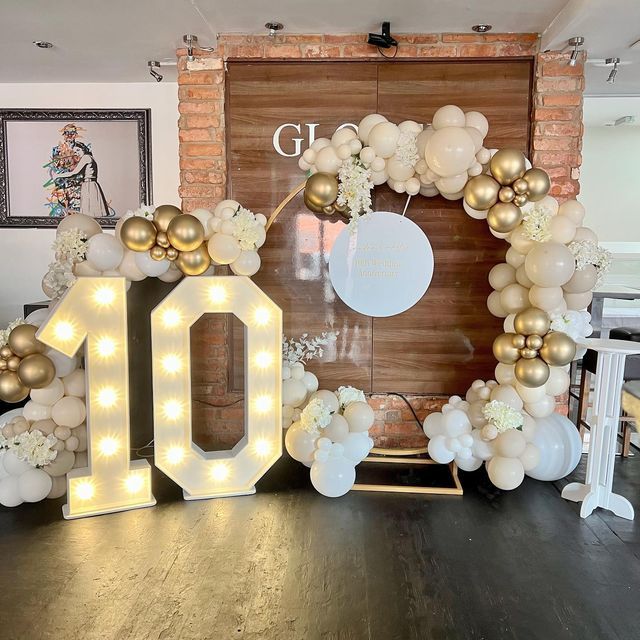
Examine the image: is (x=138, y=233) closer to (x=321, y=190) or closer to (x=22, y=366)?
(x=22, y=366)

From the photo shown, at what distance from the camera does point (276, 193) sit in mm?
3396

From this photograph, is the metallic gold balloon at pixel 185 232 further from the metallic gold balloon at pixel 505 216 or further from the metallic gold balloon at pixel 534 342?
the metallic gold balloon at pixel 534 342

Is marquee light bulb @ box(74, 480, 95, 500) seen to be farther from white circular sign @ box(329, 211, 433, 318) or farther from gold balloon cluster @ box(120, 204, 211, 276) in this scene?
white circular sign @ box(329, 211, 433, 318)

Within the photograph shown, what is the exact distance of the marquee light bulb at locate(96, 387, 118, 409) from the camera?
2.59m

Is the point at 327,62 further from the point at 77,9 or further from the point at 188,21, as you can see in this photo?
the point at 77,9

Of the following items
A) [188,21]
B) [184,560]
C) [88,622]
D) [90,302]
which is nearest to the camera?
[88,622]

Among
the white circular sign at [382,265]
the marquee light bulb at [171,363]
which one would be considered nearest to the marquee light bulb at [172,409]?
the marquee light bulb at [171,363]

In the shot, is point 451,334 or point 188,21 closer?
point 188,21

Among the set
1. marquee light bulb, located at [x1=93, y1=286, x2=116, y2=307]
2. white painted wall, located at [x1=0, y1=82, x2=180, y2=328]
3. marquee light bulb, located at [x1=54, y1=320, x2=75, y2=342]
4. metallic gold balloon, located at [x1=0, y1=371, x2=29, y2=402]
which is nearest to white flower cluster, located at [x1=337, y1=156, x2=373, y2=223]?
marquee light bulb, located at [x1=93, y1=286, x2=116, y2=307]

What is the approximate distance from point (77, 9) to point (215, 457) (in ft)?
7.90

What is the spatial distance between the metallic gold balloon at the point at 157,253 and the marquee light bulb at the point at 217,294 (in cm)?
27

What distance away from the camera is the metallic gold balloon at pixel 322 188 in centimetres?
286

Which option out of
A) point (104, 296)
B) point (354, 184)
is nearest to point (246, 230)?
point (354, 184)

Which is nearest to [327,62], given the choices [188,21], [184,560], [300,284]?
[188,21]
